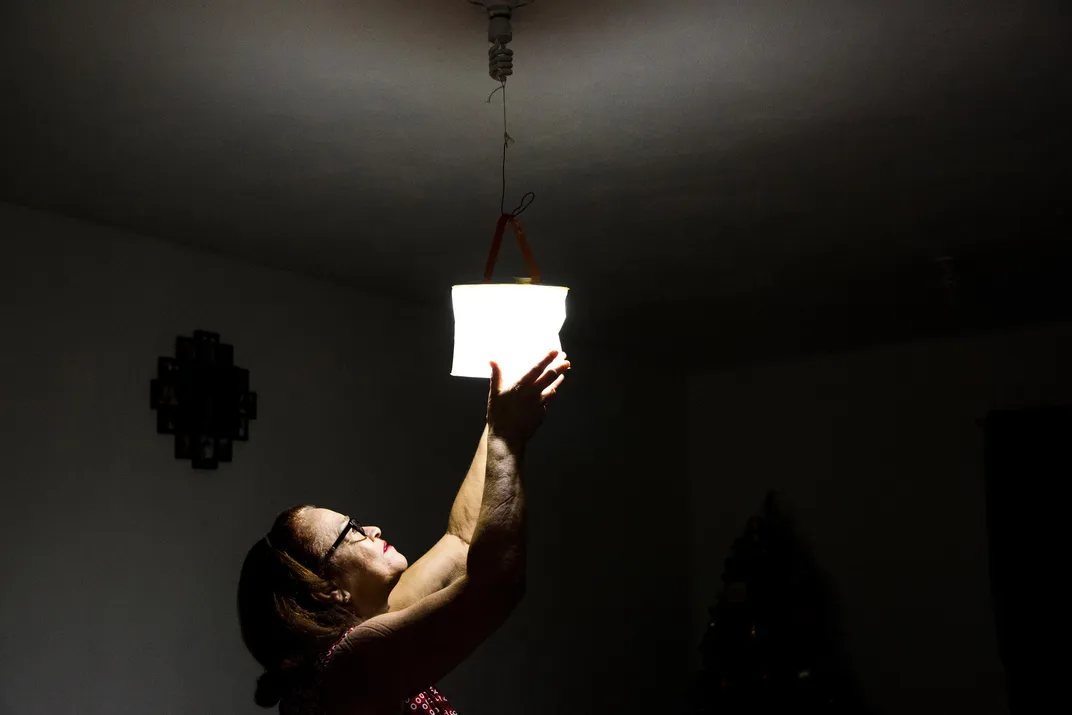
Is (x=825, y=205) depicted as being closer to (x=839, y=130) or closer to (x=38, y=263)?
(x=839, y=130)

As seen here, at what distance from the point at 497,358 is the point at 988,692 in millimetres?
4893

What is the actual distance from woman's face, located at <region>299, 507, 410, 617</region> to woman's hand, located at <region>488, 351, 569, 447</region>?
48 cm

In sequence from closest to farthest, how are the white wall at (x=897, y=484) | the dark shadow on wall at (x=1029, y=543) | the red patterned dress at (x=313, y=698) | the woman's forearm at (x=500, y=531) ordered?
the woman's forearm at (x=500, y=531) < the red patterned dress at (x=313, y=698) < the dark shadow on wall at (x=1029, y=543) < the white wall at (x=897, y=484)

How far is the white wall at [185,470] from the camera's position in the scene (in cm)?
332

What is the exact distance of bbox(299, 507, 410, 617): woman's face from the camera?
1.86 metres

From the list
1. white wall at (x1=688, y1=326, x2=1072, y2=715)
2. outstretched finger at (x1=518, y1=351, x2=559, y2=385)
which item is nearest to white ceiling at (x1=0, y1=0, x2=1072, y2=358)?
outstretched finger at (x1=518, y1=351, x2=559, y2=385)

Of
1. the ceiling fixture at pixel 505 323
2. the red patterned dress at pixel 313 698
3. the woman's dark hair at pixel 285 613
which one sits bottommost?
the red patterned dress at pixel 313 698

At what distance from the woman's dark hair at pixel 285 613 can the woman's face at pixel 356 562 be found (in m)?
0.02

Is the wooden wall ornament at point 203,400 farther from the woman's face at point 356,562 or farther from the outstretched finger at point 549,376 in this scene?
the outstretched finger at point 549,376

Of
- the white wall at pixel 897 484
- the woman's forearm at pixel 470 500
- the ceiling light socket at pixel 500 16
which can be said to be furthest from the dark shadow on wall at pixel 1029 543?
the ceiling light socket at pixel 500 16

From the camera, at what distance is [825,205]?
3316mm

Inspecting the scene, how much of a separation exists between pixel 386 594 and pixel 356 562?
10cm

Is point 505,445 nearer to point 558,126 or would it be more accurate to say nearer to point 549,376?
point 549,376

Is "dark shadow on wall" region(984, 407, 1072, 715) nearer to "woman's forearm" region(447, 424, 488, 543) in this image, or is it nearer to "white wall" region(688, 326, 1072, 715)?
"white wall" region(688, 326, 1072, 715)
